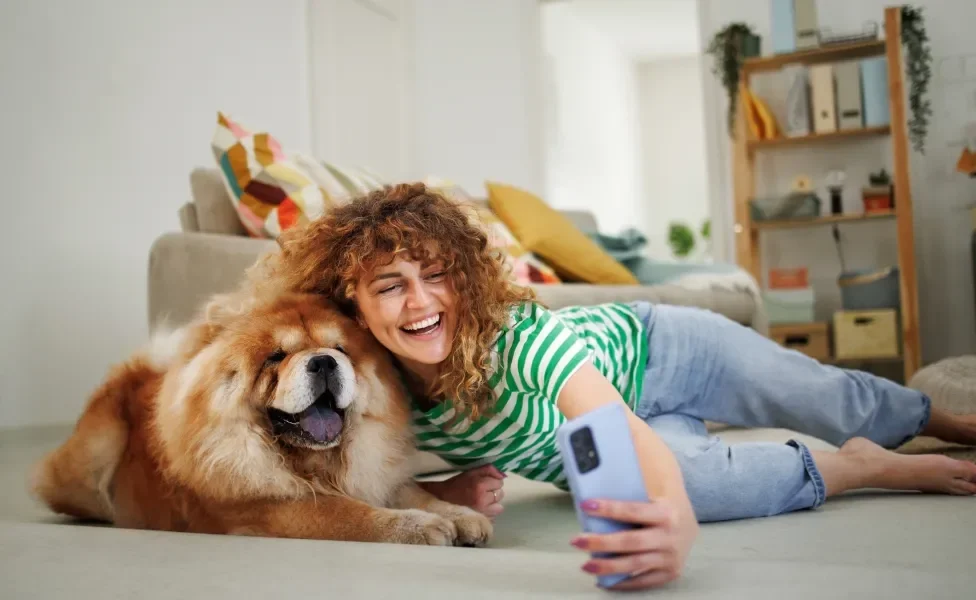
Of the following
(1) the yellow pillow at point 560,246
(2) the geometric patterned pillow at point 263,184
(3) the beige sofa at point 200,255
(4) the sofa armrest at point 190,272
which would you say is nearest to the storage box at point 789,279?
(1) the yellow pillow at point 560,246

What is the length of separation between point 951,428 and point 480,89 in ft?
15.0

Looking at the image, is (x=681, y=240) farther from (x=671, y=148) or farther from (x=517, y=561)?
(x=517, y=561)

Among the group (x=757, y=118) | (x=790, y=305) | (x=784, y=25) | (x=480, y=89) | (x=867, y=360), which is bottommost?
(x=867, y=360)

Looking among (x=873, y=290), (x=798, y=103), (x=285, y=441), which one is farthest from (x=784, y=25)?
(x=285, y=441)

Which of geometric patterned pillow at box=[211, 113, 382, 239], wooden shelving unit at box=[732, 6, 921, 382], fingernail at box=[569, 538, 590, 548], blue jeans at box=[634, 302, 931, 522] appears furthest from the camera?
wooden shelving unit at box=[732, 6, 921, 382]

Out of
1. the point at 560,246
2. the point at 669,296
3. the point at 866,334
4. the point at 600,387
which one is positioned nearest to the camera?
the point at 600,387

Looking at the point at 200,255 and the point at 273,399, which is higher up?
the point at 200,255

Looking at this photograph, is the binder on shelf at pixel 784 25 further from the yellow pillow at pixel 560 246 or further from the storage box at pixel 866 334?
the yellow pillow at pixel 560 246

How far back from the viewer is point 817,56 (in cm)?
471

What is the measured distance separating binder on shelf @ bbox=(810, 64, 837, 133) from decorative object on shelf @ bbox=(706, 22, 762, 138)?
375 millimetres

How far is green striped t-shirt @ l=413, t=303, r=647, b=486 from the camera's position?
3.65 feet

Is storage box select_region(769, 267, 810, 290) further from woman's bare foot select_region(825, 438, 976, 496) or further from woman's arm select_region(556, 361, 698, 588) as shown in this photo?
woman's arm select_region(556, 361, 698, 588)

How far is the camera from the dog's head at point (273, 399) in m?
1.17

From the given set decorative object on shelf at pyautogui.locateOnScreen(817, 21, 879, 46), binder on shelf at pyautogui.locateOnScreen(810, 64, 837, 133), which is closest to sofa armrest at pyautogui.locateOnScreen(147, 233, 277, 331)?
binder on shelf at pyautogui.locateOnScreen(810, 64, 837, 133)
